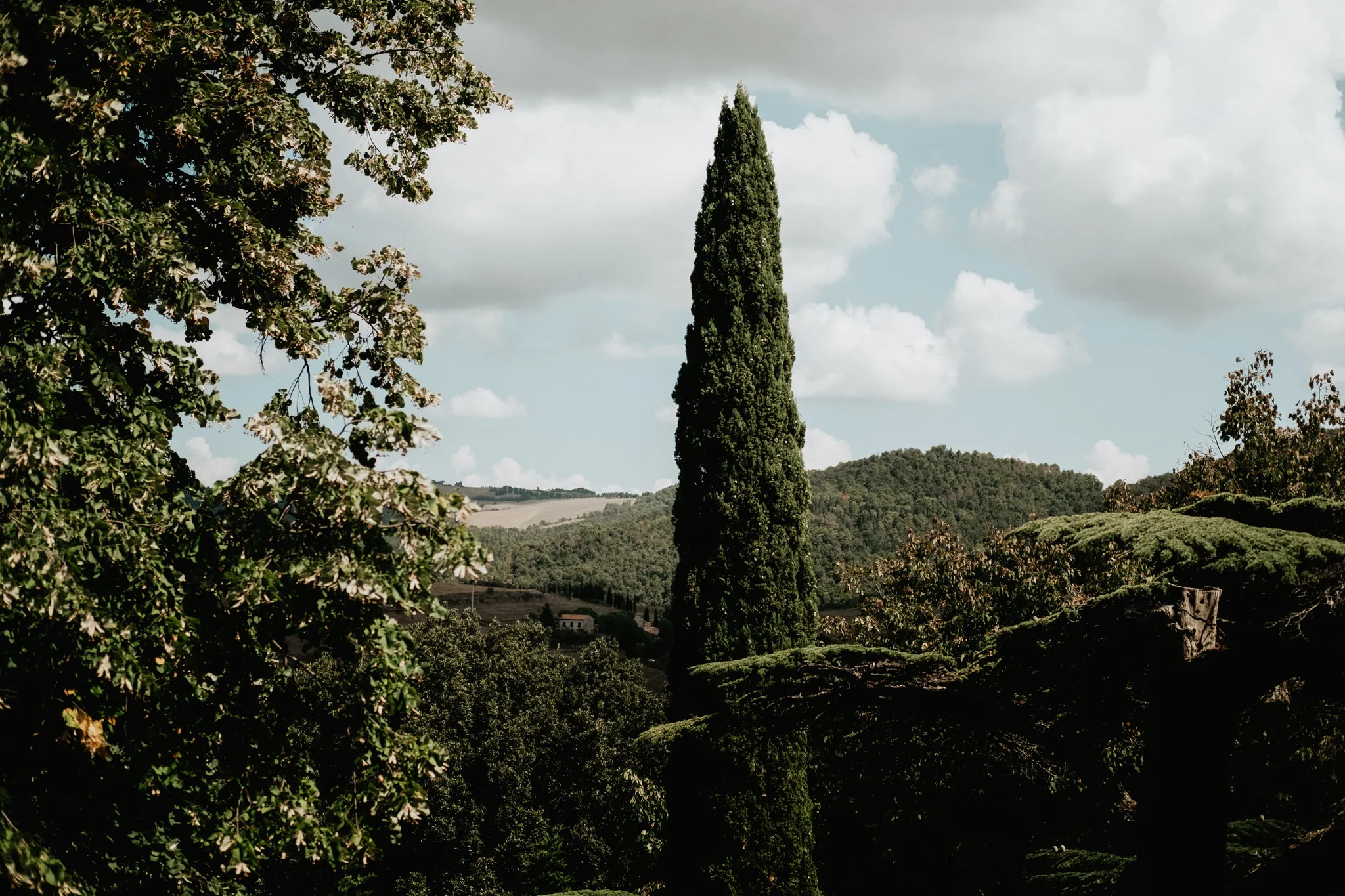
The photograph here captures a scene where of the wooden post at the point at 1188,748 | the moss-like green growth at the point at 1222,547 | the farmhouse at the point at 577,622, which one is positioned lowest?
the farmhouse at the point at 577,622

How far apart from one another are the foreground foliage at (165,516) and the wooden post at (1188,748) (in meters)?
4.26

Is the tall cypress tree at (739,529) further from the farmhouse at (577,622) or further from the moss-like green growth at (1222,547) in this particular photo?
the farmhouse at (577,622)

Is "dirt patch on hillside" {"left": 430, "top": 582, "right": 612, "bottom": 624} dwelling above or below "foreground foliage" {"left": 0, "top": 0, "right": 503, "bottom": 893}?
below

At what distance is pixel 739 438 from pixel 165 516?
32.1ft

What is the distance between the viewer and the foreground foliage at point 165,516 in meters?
5.39

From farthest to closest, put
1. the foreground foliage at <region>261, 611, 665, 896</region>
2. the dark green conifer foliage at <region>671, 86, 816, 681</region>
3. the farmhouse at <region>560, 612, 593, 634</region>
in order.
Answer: the farmhouse at <region>560, 612, 593, 634</region> → the foreground foliage at <region>261, 611, 665, 896</region> → the dark green conifer foliage at <region>671, 86, 816, 681</region>

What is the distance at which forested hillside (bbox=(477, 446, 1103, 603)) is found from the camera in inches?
2766

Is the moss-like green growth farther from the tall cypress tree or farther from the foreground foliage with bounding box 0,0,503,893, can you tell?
the tall cypress tree

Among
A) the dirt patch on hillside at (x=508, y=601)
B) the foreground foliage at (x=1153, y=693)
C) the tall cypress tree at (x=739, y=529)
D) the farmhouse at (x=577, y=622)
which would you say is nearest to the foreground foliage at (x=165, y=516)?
the foreground foliage at (x=1153, y=693)

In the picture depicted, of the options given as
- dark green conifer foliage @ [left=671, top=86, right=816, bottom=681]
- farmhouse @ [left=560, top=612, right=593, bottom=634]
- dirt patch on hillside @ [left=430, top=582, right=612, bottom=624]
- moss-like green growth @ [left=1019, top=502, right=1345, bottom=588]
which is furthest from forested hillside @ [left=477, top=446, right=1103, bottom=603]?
moss-like green growth @ [left=1019, top=502, right=1345, bottom=588]

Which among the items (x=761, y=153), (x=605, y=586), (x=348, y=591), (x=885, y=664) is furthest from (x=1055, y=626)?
(x=605, y=586)

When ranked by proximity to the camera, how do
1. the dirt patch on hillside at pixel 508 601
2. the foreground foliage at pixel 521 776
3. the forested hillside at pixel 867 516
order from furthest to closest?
1. the dirt patch on hillside at pixel 508 601
2. the forested hillside at pixel 867 516
3. the foreground foliage at pixel 521 776

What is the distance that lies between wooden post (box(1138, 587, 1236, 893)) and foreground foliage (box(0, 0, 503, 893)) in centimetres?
426

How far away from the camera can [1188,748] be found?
18.3 ft
